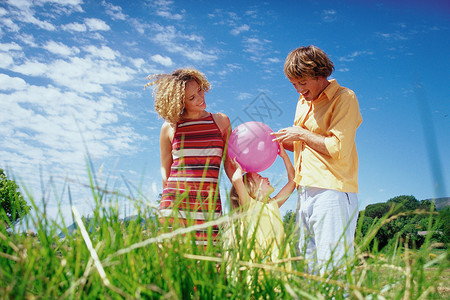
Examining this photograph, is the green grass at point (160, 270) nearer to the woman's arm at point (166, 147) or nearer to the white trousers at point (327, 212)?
the white trousers at point (327, 212)

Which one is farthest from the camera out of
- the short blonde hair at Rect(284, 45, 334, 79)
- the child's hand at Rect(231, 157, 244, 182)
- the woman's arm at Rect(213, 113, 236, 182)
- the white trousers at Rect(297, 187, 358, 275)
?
the woman's arm at Rect(213, 113, 236, 182)

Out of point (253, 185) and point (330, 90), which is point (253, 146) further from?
point (330, 90)

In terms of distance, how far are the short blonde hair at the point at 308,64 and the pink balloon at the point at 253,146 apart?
28.2 inches

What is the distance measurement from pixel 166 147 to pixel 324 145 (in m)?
1.94

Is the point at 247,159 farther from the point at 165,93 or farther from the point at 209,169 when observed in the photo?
the point at 165,93

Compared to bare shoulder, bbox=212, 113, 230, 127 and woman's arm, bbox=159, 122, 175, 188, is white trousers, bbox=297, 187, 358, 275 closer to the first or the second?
bare shoulder, bbox=212, 113, 230, 127

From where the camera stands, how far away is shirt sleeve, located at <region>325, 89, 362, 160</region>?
11.4 ft

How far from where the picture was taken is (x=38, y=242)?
1621mm

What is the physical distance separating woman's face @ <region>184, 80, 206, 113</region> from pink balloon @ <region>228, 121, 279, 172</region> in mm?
507

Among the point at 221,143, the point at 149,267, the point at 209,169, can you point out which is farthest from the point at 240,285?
the point at 221,143

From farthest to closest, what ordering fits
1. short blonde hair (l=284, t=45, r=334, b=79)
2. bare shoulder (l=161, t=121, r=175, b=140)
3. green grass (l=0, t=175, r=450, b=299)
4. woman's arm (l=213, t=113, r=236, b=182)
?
bare shoulder (l=161, t=121, r=175, b=140) < woman's arm (l=213, t=113, r=236, b=182) < short blonde hair (l=284, t=45, r=334, b=79) < green grass (l=0, t=175, r=450, b=299)

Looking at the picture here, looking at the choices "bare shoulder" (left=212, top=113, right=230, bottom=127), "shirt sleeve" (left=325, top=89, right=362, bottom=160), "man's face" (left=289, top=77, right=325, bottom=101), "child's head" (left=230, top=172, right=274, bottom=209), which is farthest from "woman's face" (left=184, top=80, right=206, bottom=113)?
"shirt sleeve" (left=325, top=89, right=362, bottom=160)

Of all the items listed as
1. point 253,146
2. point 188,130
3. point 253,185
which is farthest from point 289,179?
point 188,130

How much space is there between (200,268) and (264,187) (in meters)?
2.52
